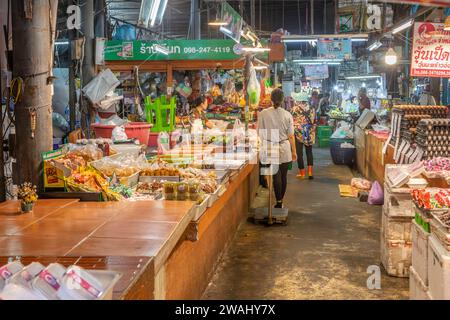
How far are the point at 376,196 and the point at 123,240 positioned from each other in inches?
292

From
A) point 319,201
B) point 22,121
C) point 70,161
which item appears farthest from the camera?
point 319,201

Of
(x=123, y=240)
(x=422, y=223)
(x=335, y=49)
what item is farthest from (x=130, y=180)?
(x=335, y=49)

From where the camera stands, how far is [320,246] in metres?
7.27

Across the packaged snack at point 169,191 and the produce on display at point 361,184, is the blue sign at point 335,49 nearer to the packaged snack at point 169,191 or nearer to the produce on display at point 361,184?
the produce on display at point 361,184

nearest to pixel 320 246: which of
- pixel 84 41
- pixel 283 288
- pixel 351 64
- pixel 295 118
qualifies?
pixel 283 288

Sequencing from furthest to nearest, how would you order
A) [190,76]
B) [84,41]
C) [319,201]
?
[190,76] < [319,201] < [84,41]

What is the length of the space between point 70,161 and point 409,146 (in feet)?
15.8

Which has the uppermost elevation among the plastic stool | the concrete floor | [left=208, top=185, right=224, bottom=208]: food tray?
the plastic stool

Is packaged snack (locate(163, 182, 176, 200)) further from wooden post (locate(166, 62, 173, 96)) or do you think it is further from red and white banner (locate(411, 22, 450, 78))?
wooden post (locate(166, 62, 173, 96))

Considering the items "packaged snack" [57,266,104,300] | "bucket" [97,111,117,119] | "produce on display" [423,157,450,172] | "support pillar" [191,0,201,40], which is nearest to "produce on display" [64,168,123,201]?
"packaged snack" [57,266,104,300]

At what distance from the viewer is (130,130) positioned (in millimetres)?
8867

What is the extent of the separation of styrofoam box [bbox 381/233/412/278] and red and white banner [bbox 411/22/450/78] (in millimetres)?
4645

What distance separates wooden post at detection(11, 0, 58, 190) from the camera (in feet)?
15.2

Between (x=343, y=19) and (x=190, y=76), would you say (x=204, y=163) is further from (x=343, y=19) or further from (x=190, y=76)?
(x=343, y=19)
